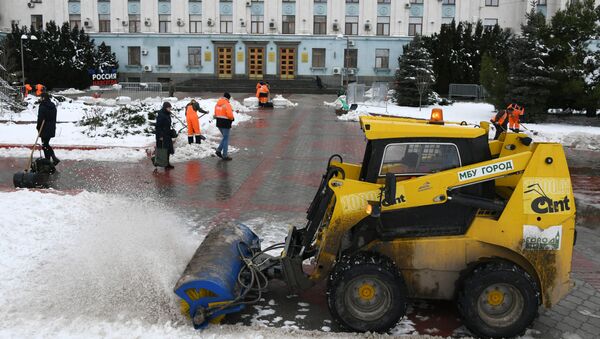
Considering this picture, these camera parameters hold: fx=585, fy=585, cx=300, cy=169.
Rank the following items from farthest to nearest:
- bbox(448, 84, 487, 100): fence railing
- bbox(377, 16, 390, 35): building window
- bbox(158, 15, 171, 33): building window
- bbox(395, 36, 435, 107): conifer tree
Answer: bbox(158, 15, 171, 33): building window, bbox(377, 16, 390, 35): building window, bbox(448, 84, 487, 100): fence railing, bbox(395, 36, 435, 107): conifer tree

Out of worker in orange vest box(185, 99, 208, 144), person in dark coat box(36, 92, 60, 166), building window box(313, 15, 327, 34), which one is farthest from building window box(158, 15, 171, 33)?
person in dark coat box(36, 92, 60, 166)

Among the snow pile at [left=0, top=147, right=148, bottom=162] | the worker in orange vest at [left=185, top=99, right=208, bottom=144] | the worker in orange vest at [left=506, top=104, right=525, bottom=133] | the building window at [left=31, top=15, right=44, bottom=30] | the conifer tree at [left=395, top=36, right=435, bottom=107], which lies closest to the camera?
the snow pile at [left=0, top=147, right=148, bottom=162]

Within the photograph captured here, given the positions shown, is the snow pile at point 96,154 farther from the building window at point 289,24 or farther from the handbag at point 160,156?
the building window at point 289,24

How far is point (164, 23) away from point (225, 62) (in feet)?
21.0

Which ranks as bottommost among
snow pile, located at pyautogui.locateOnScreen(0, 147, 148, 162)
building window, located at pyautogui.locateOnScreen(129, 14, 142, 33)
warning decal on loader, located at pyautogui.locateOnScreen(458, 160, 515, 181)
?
snow pile, located at pyautogui.locateOnScreen(0, 147, 148, 162)

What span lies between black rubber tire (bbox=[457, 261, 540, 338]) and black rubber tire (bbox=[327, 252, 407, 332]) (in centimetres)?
55

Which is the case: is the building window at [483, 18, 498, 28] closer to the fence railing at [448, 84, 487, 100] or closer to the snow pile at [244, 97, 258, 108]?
the fence railing at [448, 84, 487, 100]

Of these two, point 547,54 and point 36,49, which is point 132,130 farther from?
point 36,49

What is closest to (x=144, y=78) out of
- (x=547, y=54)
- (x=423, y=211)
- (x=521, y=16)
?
(x=521, y=16)

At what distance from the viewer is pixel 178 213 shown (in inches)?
377

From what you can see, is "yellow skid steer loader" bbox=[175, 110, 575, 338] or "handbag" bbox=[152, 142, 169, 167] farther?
"handbag" bbox=[152, 142, 169, 167]

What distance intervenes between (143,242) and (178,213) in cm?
242

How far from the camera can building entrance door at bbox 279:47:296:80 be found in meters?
52.2

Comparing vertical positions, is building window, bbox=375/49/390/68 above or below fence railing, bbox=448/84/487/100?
above
